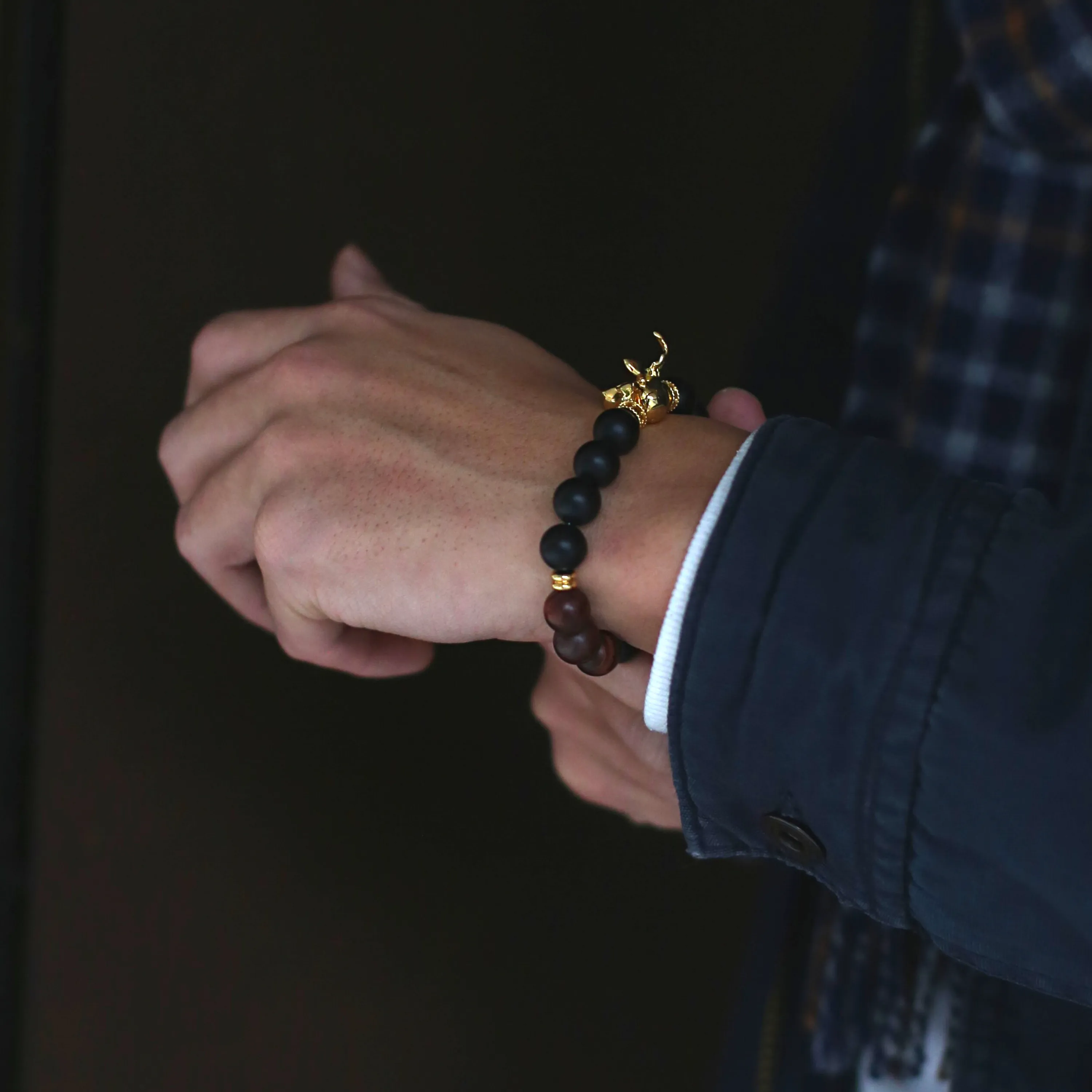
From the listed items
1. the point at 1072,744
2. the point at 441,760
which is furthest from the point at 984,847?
the point at 441,760

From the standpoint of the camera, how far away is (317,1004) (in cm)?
106

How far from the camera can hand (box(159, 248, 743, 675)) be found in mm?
538

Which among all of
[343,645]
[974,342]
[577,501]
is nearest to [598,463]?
[577,501]

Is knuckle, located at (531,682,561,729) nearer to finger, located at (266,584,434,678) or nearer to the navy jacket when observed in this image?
finger, located at (266,584,434,678)

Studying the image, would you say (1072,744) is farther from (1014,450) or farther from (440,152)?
(440,152)

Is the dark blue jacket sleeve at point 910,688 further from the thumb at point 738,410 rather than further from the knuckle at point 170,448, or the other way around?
the knuckle at point 170,448

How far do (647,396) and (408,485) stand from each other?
5.5 inches

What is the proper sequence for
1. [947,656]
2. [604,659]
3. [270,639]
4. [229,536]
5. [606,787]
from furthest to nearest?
[270,639]
[606,787]
[229,536]
[604,659]
[947,656]

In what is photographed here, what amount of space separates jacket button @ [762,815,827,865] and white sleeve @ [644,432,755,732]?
0.26ft

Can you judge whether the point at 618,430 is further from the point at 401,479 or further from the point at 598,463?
the point at 401,479

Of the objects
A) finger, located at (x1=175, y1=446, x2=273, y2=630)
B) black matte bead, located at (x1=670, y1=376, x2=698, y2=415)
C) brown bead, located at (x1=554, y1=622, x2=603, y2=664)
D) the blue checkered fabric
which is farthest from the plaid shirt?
finger, located at (x1=175, y1=446, x2=273, y2=630)

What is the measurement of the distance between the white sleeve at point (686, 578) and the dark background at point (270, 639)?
0.54 meters

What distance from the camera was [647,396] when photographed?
565 mm

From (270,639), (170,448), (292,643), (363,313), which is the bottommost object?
(270,639)
